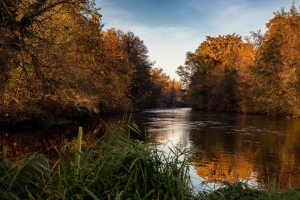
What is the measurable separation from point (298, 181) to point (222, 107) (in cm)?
4115

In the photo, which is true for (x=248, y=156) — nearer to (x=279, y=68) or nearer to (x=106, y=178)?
(x=106, y=178)

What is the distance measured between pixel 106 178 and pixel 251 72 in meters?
38.0

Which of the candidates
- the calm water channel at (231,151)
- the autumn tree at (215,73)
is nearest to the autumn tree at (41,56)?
the calm water channel at (231,151)

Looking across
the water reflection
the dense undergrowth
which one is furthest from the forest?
the water reflection

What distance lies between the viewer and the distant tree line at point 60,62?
1017 centimetres

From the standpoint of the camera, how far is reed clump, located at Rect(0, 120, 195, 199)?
329 cm

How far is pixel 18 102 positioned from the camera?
55.4 ft

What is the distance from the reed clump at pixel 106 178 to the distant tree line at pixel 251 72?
32.5 meters

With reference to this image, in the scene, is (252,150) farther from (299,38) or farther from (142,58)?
(142,58)

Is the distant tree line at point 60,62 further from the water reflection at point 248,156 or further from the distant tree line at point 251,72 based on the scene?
the distant tree line at point 251,72

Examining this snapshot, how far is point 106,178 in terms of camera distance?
138 inches

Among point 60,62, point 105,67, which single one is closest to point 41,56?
point 60,62

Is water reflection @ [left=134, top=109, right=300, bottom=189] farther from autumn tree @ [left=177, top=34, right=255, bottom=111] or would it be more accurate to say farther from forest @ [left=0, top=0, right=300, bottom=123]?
autumn tree @ [left=177, top=34, right=255, bottom=111]

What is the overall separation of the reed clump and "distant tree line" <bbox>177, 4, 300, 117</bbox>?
107 ft
